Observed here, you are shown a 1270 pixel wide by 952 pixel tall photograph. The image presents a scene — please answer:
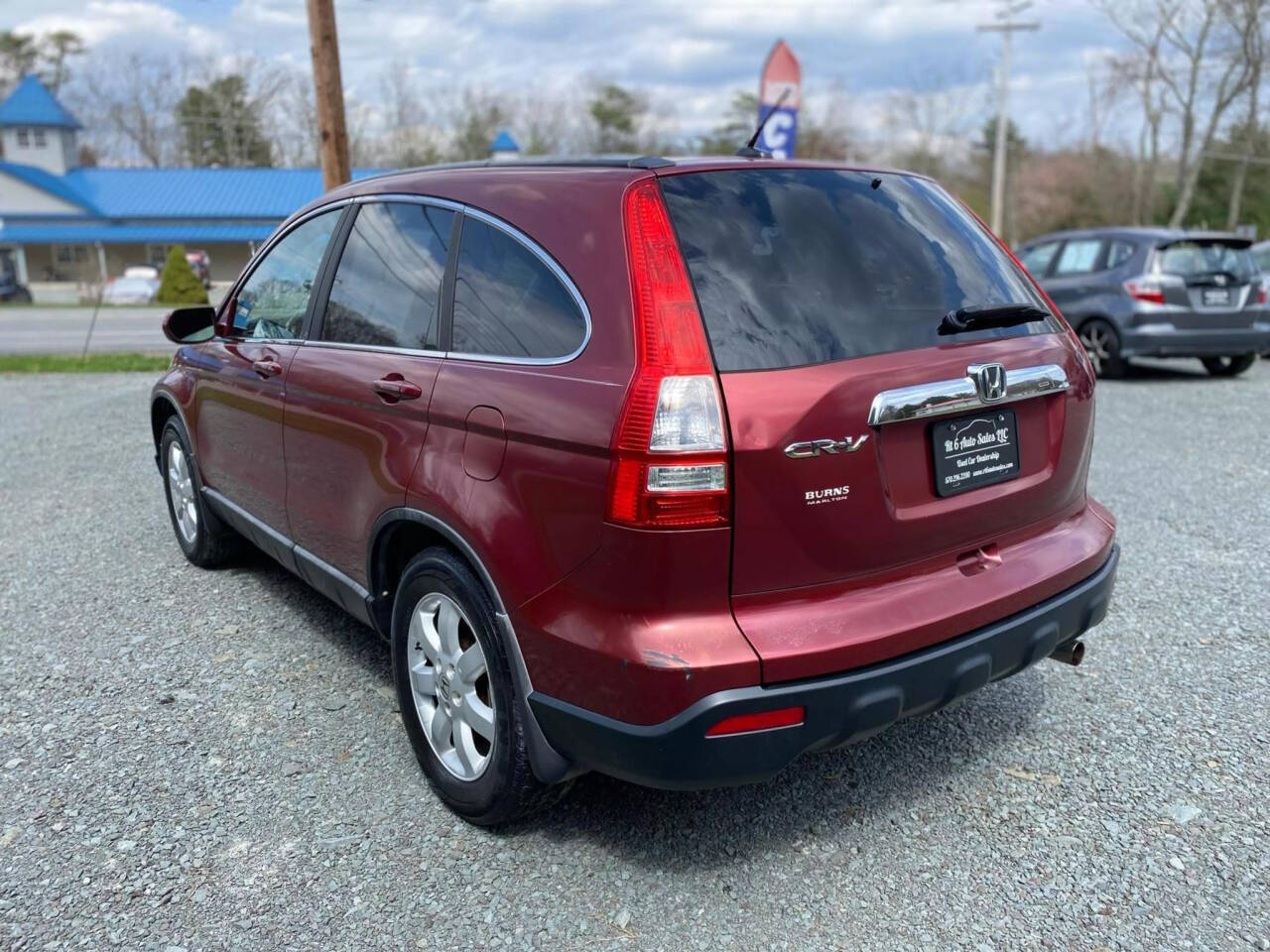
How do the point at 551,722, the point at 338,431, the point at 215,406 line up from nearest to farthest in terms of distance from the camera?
the point at 551,722 < the point at 338,431 < the point at 215,406

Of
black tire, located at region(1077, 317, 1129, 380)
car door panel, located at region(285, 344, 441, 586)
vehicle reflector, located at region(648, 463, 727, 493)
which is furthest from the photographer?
black tire, located at region(1077, 317, 1129, 380)

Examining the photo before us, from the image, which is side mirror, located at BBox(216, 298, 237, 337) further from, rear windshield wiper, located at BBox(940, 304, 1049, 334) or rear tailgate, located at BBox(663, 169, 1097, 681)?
rear windshield wiper, located at BBox(940, 304, 1049, 334)

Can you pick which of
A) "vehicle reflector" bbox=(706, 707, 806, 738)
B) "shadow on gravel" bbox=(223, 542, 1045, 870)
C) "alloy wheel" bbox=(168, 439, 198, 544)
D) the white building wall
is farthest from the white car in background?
"vehicle reflector" bbox=(706, 707, 806, 738)

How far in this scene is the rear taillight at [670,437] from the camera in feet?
7.32

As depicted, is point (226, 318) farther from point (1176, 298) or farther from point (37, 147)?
point (37, 147)

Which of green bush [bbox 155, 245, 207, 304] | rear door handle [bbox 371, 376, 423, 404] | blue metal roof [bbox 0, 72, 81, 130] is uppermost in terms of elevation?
blue metal roof [bbox 0, 72, 81, 130]

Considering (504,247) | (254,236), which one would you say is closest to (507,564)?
(504,247)

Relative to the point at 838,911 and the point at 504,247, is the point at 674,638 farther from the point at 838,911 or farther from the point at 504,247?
the point at 504,247

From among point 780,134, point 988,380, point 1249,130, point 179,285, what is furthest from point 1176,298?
point 1249,130

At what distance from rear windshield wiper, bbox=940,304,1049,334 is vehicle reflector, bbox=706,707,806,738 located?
108 centimetres

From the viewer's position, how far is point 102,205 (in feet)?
172

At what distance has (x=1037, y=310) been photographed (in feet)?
9.60

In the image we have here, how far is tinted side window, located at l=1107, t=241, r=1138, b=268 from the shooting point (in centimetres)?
1118

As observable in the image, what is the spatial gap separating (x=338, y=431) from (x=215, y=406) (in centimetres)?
147
